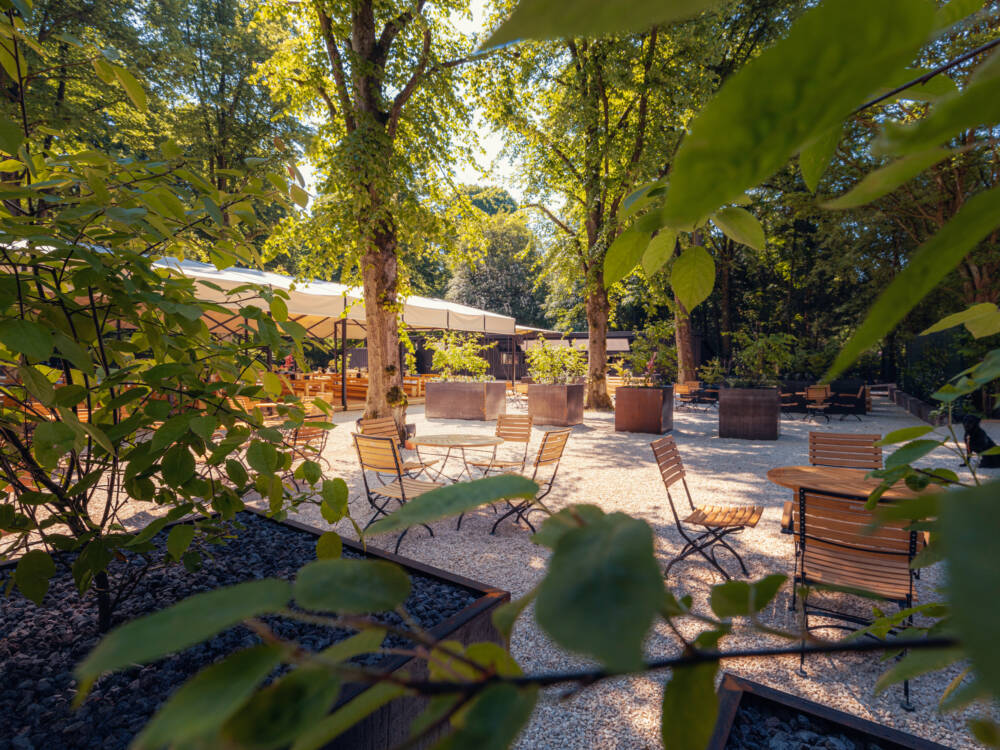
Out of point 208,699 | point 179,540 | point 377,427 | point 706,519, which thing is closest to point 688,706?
point 208,699

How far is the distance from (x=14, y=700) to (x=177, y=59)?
1792 centimetres

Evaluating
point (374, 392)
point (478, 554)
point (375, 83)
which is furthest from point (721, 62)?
point (478, 554)

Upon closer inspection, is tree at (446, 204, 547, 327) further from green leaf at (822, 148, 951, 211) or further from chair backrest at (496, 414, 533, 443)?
green leaf at (822, 148, 951, 211)

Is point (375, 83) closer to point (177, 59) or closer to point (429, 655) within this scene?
point (429, 655)

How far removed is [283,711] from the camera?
0.92 ft

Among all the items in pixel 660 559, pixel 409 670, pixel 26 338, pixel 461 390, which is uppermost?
pixel 26 338

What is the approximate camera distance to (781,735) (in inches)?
71.1

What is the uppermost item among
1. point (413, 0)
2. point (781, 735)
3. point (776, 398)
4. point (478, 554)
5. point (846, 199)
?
point (413, 0)

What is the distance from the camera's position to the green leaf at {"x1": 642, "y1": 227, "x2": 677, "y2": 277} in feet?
2.19

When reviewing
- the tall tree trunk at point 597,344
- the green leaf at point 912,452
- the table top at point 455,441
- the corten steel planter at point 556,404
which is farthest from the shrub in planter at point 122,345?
the tall tree trunk at point 597,344

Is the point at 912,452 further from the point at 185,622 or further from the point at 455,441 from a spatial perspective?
the point at 455,441

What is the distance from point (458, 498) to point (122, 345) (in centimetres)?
173

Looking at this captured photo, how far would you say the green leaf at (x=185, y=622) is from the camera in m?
0.22

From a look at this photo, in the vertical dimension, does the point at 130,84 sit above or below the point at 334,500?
above
